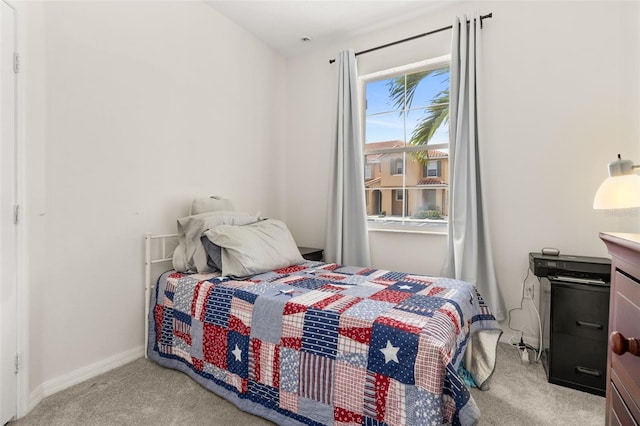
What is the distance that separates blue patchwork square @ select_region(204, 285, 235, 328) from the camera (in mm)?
1789

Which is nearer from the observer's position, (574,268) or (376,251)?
(574,268)

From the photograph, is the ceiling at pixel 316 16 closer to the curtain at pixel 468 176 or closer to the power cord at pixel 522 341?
the curtain at pixel 468 176

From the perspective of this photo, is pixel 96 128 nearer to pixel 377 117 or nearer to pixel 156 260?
pixel 156 260

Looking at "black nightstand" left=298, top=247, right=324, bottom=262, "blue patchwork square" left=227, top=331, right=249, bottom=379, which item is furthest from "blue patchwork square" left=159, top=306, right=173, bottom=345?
"black nightstand" left=298, top=247, right=324, bottom=262

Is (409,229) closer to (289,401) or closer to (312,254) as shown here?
(312,254)

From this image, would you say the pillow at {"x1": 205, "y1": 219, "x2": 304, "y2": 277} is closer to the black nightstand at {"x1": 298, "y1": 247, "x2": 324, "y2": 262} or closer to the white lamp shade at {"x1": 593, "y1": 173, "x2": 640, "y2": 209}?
the black nightstand at {"x1": 298, "y1": 247, "x2": 324, "y2": 262}

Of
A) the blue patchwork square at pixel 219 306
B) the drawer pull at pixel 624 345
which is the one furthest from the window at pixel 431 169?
the drawer pull at pixel 624 345

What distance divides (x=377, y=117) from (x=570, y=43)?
158 cm

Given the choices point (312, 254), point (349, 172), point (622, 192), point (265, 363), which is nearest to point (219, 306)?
point (265, 363)

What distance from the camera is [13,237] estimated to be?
1623 millimetres

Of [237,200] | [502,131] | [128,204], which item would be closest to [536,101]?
[502,131]

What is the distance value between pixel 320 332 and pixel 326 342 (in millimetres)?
52

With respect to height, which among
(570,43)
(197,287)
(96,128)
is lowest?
(197,287)

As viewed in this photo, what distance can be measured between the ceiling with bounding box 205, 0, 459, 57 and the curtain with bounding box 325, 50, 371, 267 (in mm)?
273
